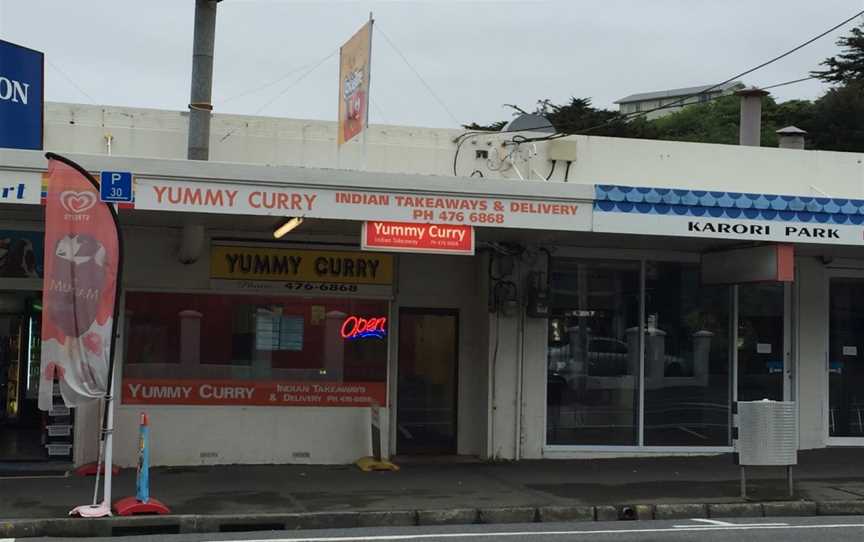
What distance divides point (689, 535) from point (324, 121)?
7768mm

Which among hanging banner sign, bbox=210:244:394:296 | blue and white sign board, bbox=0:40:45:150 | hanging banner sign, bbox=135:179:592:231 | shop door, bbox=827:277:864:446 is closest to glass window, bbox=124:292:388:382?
hanging banner sign, bbox=210:244:394:296

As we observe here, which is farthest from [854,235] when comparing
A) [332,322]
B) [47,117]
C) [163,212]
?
[47,117]

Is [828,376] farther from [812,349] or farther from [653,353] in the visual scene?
[653,353]

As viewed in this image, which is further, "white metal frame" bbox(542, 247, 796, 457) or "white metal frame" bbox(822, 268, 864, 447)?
"white metal frame" bbox(822, 268, 864, 447)

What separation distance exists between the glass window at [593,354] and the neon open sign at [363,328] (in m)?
2.51

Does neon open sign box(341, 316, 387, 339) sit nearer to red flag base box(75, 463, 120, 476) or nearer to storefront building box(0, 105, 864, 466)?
storefront building box(0, 105, 864, 466)

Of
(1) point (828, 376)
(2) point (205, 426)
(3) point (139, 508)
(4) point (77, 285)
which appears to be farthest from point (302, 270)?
(1) point (828, 376)

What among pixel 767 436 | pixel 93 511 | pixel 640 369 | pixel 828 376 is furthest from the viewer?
pixel 828 376

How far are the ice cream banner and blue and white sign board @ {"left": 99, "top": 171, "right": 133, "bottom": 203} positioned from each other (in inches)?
8.4

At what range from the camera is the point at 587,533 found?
10117mm

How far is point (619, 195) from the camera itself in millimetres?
13102

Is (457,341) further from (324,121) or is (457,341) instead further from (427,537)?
(427,537)

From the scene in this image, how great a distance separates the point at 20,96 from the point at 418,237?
5343 mm

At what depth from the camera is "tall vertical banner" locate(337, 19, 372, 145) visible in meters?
12.9
